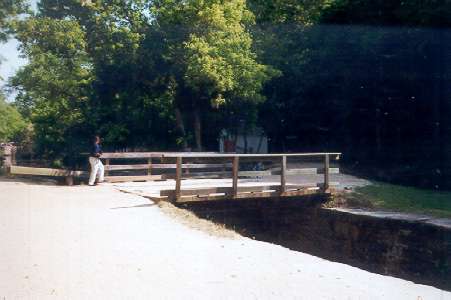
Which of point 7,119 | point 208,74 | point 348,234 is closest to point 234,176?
point 348,234

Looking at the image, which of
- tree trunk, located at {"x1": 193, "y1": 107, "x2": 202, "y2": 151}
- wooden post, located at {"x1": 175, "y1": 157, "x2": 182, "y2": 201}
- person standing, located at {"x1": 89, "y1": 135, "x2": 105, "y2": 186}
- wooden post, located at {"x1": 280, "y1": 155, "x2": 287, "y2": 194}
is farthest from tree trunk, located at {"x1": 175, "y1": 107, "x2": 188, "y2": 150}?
wooden post, located at {"x1": 175, "y1": 157, "x2": 182, "y2": 201}

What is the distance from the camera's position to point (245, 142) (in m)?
30.5

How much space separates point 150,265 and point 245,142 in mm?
22843

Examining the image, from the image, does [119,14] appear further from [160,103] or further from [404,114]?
[404,114]

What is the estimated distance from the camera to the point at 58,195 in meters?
14.4

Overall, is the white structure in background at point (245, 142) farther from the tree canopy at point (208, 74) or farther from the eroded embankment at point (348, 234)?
the eroded embankment at point (348, 234)

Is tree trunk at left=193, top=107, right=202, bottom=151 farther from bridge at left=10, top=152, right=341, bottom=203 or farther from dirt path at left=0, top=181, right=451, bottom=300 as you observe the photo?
dirt path at left=0, top=181, right=451, bottom=300

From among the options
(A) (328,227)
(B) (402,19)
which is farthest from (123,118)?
(B) (402,19)

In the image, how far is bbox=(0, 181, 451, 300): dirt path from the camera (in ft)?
22.3

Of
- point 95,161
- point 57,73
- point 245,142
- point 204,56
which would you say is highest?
point 204,56

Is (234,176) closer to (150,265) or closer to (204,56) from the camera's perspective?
(150,265)

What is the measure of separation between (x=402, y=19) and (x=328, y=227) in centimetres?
1127

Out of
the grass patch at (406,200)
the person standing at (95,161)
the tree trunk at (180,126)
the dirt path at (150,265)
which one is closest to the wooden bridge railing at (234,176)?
the person standing at (95,161)

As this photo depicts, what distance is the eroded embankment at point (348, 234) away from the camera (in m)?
13.8
